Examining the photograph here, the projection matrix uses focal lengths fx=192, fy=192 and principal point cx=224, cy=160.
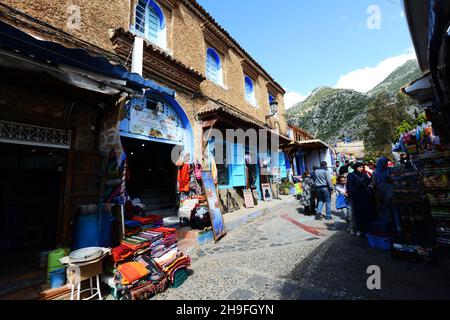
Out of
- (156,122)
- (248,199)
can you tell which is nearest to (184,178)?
(156,122)

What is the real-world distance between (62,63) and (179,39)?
5.75 metres

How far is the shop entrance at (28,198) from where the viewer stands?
15.0 feet

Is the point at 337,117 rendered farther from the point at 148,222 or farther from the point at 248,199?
the point at 148,222

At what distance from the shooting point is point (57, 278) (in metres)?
2.89

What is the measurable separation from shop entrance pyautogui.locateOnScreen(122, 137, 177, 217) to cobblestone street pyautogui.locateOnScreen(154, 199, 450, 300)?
4878 millimetres

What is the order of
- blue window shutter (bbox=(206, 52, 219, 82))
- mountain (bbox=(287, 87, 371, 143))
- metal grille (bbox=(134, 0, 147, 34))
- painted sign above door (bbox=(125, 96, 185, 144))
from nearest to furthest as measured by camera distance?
painted sign above door (bbox=(125, 96, 185, 144)), metal grille (bbox=(134, 0, 147, 34)), blue window shutter (bbox=(206, 52, 219, 82)), mountain (bbox=(287, 87, 371, 143))

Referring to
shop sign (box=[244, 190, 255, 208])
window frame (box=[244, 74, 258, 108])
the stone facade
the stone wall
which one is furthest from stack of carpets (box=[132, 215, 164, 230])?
window frame (box=[244, 74, 258, 108])

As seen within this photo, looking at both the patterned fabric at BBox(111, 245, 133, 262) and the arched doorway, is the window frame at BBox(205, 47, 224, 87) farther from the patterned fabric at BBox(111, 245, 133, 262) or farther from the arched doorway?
the patterned fabric at BBox(111, 245, 133, 262)

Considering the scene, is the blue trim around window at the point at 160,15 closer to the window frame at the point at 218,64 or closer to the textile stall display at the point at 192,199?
the window frame at the point at 218,64

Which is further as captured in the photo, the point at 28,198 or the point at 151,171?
the point at 151,171

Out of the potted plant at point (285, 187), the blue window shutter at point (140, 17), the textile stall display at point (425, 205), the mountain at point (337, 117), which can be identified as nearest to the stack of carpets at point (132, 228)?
the textile stall display at point (425, 205)

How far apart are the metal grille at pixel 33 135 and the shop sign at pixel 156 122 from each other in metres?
1.70

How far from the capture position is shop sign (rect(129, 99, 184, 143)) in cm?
573
